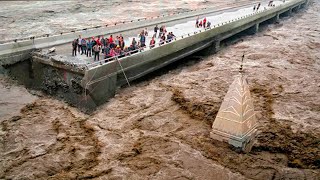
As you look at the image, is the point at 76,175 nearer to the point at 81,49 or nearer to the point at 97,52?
the point at 97,52

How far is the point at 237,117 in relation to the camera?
44.6 ft

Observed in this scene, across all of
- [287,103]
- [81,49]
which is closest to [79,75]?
[81,49]

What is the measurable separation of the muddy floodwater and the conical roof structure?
0.68 m

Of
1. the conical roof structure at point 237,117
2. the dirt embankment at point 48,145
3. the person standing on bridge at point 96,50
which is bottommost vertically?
the dirt embankment at point 48,145

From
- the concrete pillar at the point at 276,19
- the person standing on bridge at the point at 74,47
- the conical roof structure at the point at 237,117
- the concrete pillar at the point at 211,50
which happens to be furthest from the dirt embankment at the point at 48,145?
the concrete pillar at the point at 276,19

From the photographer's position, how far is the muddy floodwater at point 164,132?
13.5 meters

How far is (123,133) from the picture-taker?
632 inches

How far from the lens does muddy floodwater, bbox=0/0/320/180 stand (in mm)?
13531

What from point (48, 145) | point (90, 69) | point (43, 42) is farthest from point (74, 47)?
point (48, 145)

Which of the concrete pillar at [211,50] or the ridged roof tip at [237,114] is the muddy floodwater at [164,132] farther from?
the concrete pillar at [211,50]

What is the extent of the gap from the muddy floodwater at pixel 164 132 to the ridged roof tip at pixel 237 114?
910 mm

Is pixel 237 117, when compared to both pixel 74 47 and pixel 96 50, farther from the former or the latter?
pixel 74 47

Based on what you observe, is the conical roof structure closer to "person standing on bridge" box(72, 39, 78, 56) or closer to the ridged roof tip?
the ridged roof tip

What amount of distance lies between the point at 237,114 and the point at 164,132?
4.10 m
